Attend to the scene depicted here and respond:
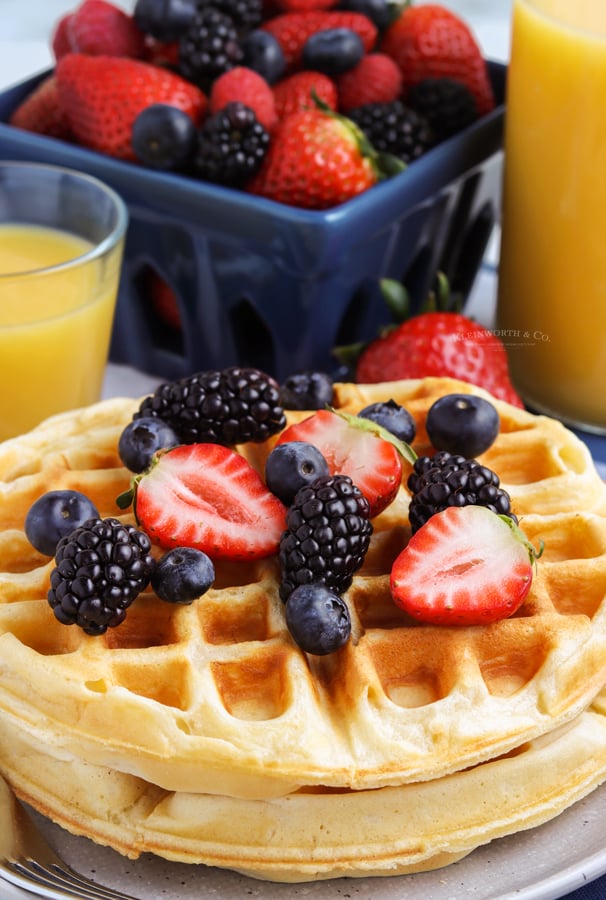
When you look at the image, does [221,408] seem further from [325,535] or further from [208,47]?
[208,47]

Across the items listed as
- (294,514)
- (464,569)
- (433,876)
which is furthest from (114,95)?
(433,876)

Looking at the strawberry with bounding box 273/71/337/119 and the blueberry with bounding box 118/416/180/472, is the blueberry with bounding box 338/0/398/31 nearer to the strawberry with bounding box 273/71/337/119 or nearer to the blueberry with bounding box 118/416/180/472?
the strawberry with bounding box 273/71/337/119

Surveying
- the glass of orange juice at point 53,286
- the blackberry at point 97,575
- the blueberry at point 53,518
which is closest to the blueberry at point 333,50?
the glass of orange juice at point 53,286

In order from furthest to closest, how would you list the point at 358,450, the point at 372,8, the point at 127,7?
1. the point at 127,7
2. the point at 372,8
3. the point at 358,450

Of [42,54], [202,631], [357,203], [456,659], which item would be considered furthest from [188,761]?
[42,54]

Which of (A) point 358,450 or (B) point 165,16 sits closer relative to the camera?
(A) point 358,450

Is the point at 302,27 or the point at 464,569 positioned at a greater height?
the point at 302,27

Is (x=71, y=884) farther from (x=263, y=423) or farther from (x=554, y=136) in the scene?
(x=554, y=136)

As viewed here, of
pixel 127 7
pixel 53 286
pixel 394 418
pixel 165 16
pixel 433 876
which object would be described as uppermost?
pixel 165 16
